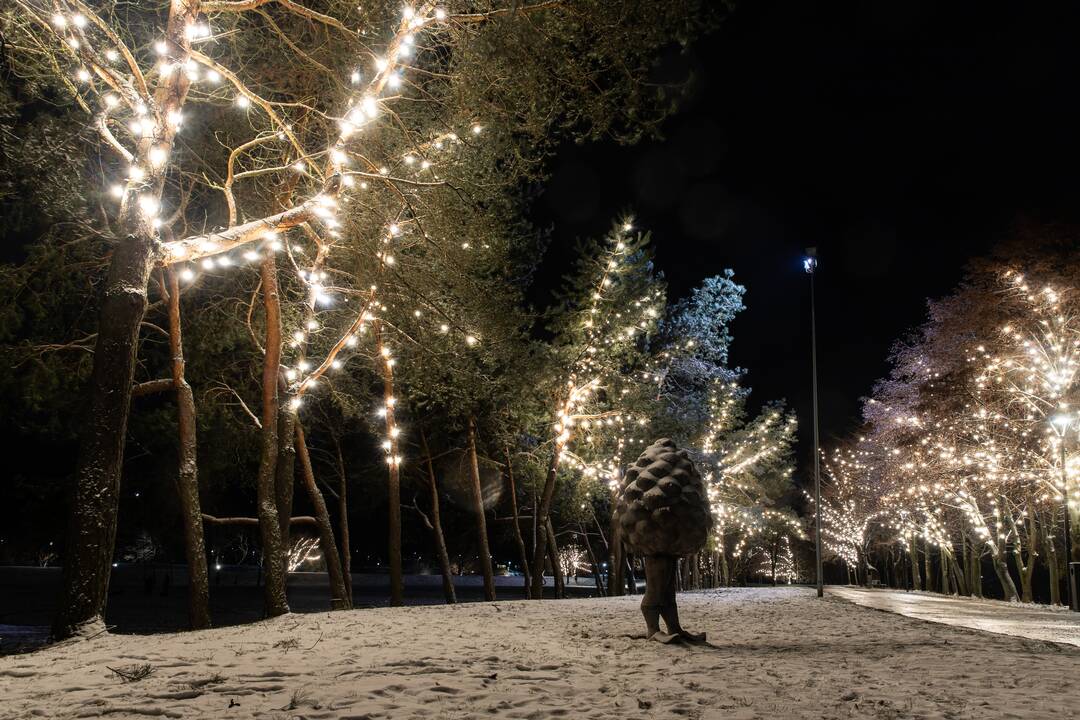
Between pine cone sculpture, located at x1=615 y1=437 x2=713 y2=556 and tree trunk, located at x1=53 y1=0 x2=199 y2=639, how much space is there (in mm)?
5260

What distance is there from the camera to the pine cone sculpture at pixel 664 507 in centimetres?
749

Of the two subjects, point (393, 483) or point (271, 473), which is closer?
point (271, 473)

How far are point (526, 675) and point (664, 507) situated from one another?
2492 mm

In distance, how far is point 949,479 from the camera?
23.4m

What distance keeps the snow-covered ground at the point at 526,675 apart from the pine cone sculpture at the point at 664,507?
3.35 feet

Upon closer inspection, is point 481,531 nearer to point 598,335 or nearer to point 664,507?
point 598,335

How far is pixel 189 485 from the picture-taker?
1095 centimetres

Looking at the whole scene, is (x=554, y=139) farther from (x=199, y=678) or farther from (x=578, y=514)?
(x=578, y=514)

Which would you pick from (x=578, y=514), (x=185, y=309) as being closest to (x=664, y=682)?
(x=185, y=309)

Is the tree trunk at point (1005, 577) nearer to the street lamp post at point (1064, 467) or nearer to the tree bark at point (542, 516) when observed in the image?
the street lamp post at point (1064, 467)

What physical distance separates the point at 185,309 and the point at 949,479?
2189cm

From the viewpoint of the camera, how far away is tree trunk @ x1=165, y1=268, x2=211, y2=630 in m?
10.9

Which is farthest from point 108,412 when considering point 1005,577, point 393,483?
point 1005,577

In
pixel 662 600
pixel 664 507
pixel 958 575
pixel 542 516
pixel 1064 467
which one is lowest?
pixel 958 575
